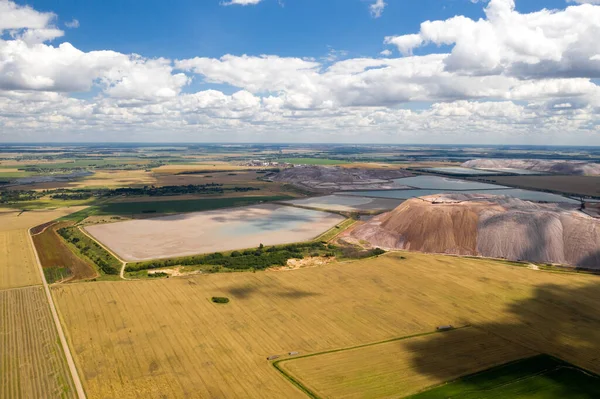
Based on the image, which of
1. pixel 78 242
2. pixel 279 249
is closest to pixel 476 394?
pixel 279 249

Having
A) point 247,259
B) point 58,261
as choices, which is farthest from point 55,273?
point 247,259

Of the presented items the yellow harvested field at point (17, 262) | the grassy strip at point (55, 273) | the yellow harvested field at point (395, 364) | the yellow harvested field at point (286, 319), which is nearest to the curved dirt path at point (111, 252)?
the yellow harvested field at point (286, 319)

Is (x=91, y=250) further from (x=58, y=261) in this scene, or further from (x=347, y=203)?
(x=347, y=203)

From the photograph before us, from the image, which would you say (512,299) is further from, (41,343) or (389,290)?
(41,343)

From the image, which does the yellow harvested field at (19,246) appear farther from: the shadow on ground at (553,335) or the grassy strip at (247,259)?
the shadow on ground at (553,335)

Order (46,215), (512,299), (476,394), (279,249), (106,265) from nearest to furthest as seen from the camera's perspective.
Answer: (476,394)
(512,299)
(106,265)
(279,249)
(46,215)

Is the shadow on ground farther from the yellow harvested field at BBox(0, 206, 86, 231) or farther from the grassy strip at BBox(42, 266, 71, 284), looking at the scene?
the yellow harvested field at BBox(0, 206, 86, 231)

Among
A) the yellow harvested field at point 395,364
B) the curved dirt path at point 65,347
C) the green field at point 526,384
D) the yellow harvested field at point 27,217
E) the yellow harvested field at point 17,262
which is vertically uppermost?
the yellow harvested field at point 27,217
